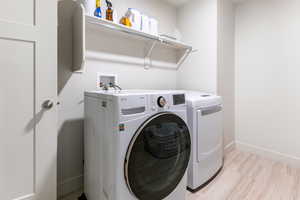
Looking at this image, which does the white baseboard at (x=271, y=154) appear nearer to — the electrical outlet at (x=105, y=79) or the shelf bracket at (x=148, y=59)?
the shelf bracket at (x=148, y=59)

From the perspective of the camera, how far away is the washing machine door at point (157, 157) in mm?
887

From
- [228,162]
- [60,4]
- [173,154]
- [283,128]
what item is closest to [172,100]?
→ [173,154]

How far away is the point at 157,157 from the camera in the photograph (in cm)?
98

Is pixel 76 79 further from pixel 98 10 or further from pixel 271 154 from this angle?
pixel 271 154

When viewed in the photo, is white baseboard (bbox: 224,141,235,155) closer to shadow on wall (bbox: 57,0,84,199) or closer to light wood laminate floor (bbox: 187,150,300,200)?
light wood laminate floor (bbox: 187,150,300,200)

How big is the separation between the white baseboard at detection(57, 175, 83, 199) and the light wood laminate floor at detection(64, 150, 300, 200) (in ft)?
0.19

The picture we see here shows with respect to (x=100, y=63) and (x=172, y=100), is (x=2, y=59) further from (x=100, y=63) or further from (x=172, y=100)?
(x=172, y=100)

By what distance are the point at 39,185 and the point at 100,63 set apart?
1162 mm

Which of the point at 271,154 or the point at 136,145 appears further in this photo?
the point at 271,154

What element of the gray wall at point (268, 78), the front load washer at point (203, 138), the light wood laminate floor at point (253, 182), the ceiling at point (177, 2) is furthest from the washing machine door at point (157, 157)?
the ceiling at point (177, 2)

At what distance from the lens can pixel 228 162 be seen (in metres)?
1.97

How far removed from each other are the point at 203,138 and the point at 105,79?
3.95 feet

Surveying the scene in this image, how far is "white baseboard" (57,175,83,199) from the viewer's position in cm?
134

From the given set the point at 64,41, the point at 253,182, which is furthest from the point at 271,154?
the point at 64,41
